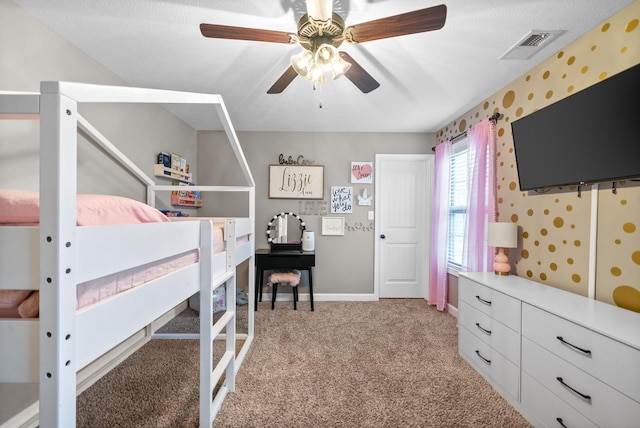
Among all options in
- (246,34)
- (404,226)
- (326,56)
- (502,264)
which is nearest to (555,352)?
(502,264)

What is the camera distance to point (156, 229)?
3.30ft

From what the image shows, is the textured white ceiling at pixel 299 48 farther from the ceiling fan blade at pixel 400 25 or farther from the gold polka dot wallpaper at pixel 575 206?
the ceiling fan blade at pixel 400 25

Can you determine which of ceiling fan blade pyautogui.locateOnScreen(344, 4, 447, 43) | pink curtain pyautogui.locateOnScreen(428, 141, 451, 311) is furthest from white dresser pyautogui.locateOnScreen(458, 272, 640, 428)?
ceiling fan blade pyautogui.locateOnScreen(344, 4, 447, 43)

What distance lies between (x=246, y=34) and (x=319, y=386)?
211 cm

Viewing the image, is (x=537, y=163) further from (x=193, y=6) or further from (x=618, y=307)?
(x=193, y=6)

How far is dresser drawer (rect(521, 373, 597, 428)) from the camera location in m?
1.26

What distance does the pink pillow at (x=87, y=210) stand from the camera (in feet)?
2.42

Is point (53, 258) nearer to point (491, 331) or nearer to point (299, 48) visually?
point (299, 48)

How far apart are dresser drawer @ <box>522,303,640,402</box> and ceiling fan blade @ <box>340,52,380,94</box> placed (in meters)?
1.62


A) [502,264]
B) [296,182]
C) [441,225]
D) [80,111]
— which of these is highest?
[80,111]

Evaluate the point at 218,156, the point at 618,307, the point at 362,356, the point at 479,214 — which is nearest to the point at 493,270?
the point at 479,214

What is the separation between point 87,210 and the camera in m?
0.85

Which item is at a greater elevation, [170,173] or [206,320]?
[170,173]

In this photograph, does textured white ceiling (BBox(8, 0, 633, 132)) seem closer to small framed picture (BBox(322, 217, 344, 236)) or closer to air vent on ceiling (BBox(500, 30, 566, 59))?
air vent on ceiling (BBox(500, 30, 566, 59))
